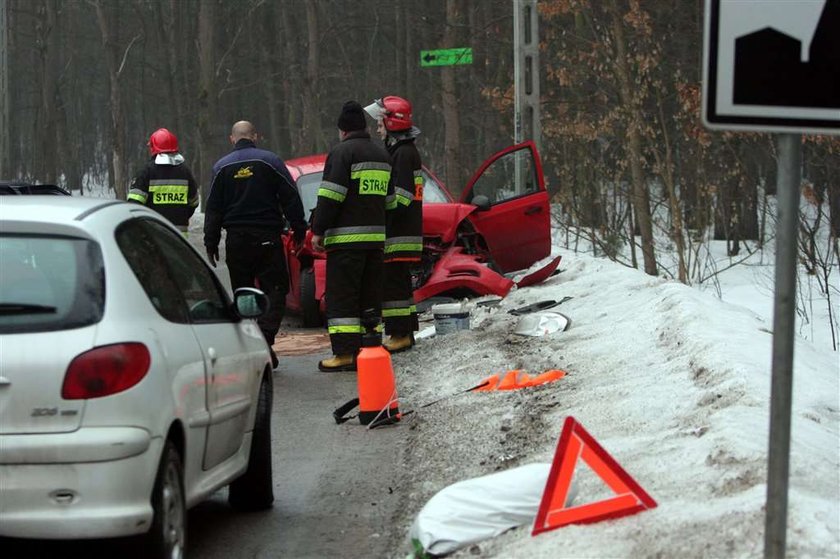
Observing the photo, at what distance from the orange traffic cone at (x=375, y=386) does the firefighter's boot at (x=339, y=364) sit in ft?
8.40

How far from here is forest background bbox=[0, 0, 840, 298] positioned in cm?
A: 2217

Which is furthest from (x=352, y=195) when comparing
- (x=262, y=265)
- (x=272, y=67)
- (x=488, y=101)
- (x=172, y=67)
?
(x=172, y=67)

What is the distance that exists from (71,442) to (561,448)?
1829 millimetres

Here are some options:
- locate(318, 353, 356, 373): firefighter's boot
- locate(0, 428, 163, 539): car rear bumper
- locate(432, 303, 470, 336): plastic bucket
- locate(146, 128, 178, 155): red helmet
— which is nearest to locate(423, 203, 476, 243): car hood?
locate(432, 303, 470, 336): plastic bucket

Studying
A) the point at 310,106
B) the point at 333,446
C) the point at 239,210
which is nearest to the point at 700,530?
the point at 333,446

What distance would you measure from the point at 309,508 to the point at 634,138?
15.8m

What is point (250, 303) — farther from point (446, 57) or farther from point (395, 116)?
point (446, 57)

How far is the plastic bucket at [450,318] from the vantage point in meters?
13.2

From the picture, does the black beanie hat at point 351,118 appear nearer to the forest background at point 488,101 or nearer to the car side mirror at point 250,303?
the car side mirror at point 250,303

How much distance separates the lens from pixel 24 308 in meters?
4.97

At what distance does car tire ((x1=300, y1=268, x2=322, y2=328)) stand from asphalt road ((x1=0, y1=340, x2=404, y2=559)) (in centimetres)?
467

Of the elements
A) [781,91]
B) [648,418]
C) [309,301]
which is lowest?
[309,301]

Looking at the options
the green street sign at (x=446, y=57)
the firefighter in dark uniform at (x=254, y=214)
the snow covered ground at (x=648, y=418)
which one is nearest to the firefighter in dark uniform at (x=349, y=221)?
the firefighter in dark uniform at (x=254, y=214)

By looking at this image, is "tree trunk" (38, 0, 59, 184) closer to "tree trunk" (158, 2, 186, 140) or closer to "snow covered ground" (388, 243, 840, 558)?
"tree trunk" (158, 2, 186, 140)
